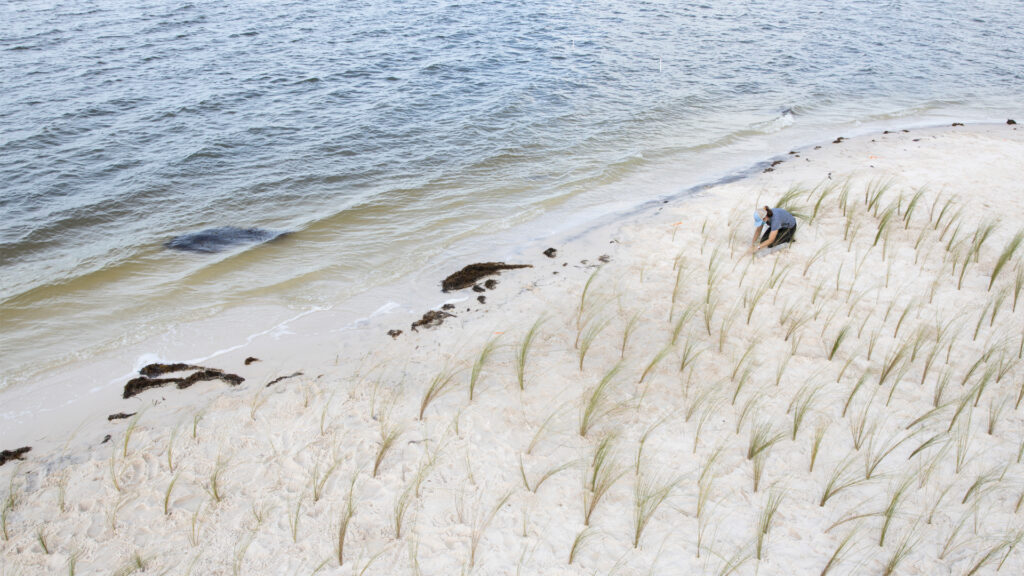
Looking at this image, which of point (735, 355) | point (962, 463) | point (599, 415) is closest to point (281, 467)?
point (599, 415)

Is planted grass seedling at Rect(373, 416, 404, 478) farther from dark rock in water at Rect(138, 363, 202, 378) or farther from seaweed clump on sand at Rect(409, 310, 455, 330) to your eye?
dark rock in water at Rect(138, 363, 202, 378)

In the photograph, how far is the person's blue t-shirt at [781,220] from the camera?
800cm

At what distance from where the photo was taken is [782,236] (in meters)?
8.18

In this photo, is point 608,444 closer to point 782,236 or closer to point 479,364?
point 479,364

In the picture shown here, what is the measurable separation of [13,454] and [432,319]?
422 cm

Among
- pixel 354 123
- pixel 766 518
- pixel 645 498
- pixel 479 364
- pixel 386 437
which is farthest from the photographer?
pixel 354 123

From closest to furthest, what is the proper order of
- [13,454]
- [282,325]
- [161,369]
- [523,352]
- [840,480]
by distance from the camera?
[840,480] → [13,454] → [523,352] → [161,369] → [282,325]

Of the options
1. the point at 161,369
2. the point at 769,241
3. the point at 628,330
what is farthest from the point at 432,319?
A: the point at 769,241

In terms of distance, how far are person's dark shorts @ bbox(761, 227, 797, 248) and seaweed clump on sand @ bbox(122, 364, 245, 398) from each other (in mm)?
6911

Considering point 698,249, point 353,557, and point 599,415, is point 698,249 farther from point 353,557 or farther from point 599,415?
point 353,557

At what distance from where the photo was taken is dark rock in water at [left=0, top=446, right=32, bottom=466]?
5340 mm

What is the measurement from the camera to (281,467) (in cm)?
490

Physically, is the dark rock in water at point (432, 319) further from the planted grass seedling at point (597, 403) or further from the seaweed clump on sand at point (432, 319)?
the planted grass seedling at point (597, 403)

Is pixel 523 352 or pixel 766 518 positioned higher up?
pixel 523 352
